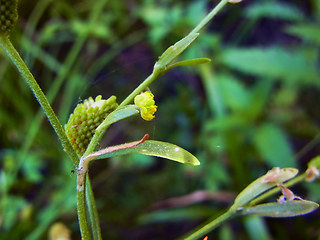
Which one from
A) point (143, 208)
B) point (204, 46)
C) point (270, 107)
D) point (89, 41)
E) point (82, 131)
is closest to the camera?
point (82, 131)

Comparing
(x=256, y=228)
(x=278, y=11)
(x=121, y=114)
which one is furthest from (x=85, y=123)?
(x=278, y=11)

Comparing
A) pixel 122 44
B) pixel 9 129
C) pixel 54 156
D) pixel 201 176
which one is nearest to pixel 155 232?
pixel 201 176

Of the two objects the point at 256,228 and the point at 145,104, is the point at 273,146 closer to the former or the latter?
the point at 256,228

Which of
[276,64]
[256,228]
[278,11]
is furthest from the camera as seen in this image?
[278,11]

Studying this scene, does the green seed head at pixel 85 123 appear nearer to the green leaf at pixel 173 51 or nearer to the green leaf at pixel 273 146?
the green leaf at pixel 173 51

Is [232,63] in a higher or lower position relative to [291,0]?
lower

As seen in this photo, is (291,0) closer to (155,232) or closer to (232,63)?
(232,63)

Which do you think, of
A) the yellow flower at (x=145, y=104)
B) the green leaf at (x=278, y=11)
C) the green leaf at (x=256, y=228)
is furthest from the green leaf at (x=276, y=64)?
the yellow flower at (x=145, y=104)
